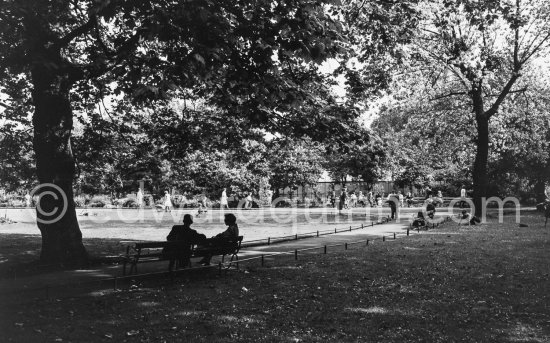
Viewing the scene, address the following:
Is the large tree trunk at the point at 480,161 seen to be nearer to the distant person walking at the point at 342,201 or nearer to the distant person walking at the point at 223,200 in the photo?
the distant person walking at the point at 342,201

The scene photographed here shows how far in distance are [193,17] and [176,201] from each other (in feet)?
126

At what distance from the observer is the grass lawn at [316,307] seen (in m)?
5.97

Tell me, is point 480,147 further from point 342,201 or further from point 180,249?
point 180,249

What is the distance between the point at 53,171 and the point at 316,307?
7.84 metres

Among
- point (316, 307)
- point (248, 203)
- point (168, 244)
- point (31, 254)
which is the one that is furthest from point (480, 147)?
point (31, 254)

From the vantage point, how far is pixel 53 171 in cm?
1140

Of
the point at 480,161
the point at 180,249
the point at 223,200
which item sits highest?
the point at 480,161

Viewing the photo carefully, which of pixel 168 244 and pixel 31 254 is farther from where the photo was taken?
pixel 31 254

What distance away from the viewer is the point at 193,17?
25.3ft

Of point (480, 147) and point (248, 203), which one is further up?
point (480, 147)

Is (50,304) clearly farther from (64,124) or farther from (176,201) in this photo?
(176,201)

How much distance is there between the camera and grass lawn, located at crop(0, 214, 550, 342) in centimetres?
597

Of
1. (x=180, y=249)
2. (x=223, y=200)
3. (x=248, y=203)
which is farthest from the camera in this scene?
(x=248, y=203)

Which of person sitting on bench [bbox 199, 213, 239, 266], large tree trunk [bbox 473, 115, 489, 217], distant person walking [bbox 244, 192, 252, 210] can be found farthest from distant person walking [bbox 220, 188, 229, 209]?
person sitting on bench [bbox 199, 213, 239, 266]
